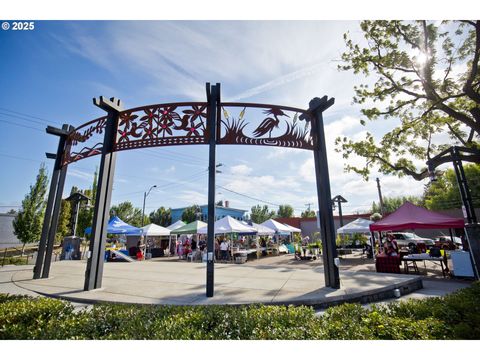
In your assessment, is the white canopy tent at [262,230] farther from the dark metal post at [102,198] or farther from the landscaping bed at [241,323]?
the landscaping bed at [241,323]

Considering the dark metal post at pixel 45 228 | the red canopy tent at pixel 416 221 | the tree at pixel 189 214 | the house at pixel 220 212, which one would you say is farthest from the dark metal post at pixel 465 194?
the tree at pixel 189 214

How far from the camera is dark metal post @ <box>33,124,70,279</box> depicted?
8758 mm

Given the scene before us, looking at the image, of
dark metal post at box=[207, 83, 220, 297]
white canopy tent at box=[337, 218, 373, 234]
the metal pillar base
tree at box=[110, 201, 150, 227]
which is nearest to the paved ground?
dark metal post at box=[207, 83, 220, 297]

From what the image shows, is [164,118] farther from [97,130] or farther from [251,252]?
[251,252]

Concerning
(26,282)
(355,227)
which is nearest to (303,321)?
(26,282)

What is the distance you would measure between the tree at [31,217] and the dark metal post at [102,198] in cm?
1661

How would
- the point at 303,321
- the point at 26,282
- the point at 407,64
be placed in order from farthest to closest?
the point at 407,64 < the point at 26,282 < the point at 303,321

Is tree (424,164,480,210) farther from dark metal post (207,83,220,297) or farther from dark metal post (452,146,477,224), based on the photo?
dark metal post (207,83,220,297)

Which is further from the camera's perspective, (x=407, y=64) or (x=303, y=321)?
(x=407, y=64)

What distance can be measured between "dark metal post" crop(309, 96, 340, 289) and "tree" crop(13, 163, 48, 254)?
2203 centimetres

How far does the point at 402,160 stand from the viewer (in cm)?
1572

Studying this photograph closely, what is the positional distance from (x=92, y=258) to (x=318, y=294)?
6.39 meters

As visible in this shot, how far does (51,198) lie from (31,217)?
13.4 meters

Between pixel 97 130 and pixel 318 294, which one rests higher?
pixel 97 130
